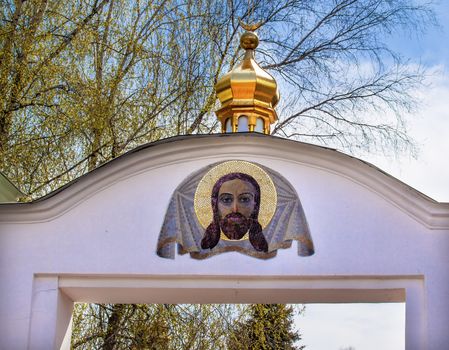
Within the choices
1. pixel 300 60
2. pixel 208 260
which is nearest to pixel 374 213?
pixel 208 260

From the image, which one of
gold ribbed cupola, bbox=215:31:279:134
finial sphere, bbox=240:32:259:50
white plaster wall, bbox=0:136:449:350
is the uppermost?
finial sphere, bbox=240:32:259:50

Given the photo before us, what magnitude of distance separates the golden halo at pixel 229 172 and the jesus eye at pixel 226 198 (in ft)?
0.37

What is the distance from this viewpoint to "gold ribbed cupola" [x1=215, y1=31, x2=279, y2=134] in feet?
41.7

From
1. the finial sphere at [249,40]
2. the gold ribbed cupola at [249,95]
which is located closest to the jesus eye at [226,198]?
the gold ribbed cupola at [249,95]

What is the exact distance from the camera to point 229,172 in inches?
385

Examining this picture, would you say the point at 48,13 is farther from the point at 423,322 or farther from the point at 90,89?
the point at 423,322

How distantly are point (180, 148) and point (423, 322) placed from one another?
2.64 meters

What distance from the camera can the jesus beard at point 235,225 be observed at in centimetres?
962

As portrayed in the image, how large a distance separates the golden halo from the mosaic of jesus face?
0.04 m

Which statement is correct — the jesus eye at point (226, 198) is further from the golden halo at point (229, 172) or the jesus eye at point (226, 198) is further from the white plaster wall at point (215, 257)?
the white plaster wall at point (215, 257)

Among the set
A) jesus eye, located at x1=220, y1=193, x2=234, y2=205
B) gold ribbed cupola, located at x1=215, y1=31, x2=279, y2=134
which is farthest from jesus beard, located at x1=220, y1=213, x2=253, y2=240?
gold ribbed cupola, located at x1=215, y1=31, x2=279, y2=134

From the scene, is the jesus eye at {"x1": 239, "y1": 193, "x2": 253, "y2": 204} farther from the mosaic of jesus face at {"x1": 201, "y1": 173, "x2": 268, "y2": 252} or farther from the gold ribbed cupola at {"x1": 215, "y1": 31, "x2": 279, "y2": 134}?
the gold ribbed cupola at {"x1": 215, "y1": 31, "x2": 279, "y2": 134}

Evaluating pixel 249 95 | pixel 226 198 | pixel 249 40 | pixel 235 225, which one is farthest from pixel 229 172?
pixel 249 40

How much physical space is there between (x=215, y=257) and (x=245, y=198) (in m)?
0.64
